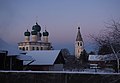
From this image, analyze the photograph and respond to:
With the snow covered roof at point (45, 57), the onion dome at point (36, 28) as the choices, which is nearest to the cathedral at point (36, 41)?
the onion dome at point (36, 28)

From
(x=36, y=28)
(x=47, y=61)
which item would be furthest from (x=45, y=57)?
(x=36, y=28)

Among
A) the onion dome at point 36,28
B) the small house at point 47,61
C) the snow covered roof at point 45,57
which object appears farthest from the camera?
the onion dome at point 36,28

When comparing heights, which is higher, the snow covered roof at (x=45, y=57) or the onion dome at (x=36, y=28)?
the onion dome at (x=36, y=28)

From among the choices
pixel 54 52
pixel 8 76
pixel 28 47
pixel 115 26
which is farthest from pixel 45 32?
pixel 8 76

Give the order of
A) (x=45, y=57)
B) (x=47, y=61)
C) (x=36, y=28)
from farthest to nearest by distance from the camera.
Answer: (x=36, y=28) < (x=45, y=57) < (x=47, y=61)

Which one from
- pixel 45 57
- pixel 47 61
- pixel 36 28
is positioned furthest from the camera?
pixel 36 28

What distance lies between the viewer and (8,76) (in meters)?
12.1

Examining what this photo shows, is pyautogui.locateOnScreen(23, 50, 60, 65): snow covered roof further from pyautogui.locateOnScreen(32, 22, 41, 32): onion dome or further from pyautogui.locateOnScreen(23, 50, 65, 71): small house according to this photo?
pyautogui.locateOnScreen(32, 22, 41, 32): onion dome

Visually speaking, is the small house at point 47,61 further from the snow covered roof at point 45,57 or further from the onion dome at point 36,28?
the onion dome at point 36,28

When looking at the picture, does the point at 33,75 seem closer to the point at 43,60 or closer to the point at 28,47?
A: the point at 43,60

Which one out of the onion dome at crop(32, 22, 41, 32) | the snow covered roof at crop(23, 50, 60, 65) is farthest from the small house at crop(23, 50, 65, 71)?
the onion dome at crop(32, 22, 41, 32)

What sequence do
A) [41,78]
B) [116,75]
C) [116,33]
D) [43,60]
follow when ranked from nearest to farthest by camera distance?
[116,75]
[41,78]
[116,33]
[43,60]

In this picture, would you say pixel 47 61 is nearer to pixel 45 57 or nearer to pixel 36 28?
pixel 45 57

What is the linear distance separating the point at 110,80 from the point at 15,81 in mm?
3898
